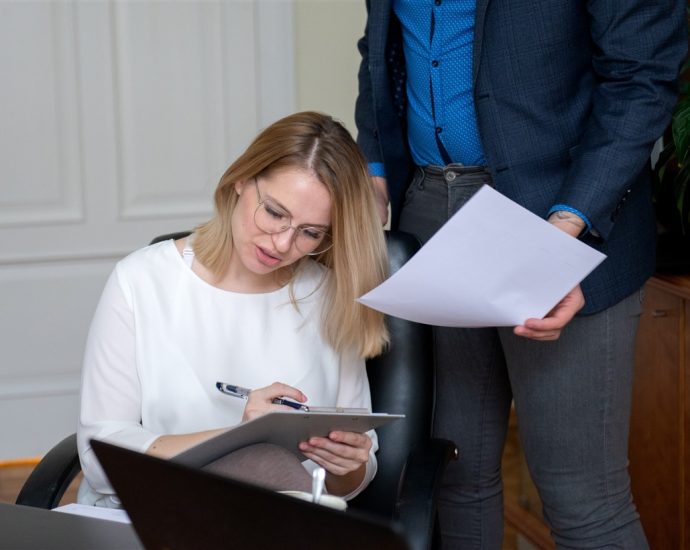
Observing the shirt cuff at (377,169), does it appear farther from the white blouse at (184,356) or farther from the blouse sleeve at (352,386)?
the blouse sleeve at (352,386)

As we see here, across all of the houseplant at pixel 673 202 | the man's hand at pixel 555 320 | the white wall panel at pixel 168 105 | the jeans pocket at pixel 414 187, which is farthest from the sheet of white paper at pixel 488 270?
the white wall panel at pixel 168 105

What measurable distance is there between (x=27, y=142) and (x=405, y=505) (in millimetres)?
2277

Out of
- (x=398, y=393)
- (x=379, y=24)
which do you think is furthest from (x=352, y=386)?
(x=379, y=24)

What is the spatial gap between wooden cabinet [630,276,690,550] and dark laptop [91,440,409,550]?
160cm

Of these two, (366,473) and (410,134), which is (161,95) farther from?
(366,473)

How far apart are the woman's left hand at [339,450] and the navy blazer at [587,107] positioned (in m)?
0.46

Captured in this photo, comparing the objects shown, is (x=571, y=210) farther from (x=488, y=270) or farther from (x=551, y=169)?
(x=488, y=270)

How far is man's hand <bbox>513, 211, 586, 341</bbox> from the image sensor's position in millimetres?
1633

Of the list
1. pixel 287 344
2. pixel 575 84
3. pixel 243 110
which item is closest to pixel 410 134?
pixel 575 84

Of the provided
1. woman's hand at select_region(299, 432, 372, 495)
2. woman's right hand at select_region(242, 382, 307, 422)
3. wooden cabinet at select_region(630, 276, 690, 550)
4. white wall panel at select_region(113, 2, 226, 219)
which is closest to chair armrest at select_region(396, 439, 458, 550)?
woman's hand at select_region(299, 432, 372, 495)

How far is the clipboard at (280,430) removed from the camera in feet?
4.48

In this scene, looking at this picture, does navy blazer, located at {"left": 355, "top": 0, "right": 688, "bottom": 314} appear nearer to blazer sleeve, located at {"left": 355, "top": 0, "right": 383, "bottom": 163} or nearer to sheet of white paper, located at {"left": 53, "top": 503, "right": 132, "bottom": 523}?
blazer sleeve, located at {"left": 355, "top": 0, "right": 383, "bottom": 163}

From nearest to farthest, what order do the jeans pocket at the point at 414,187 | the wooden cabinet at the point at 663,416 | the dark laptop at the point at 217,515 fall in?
the dark laptop at the point at 217,515
the jeans pocket at the point at 414,187
the wooden cabinet at the point at 663,416

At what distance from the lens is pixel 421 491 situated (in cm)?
159
